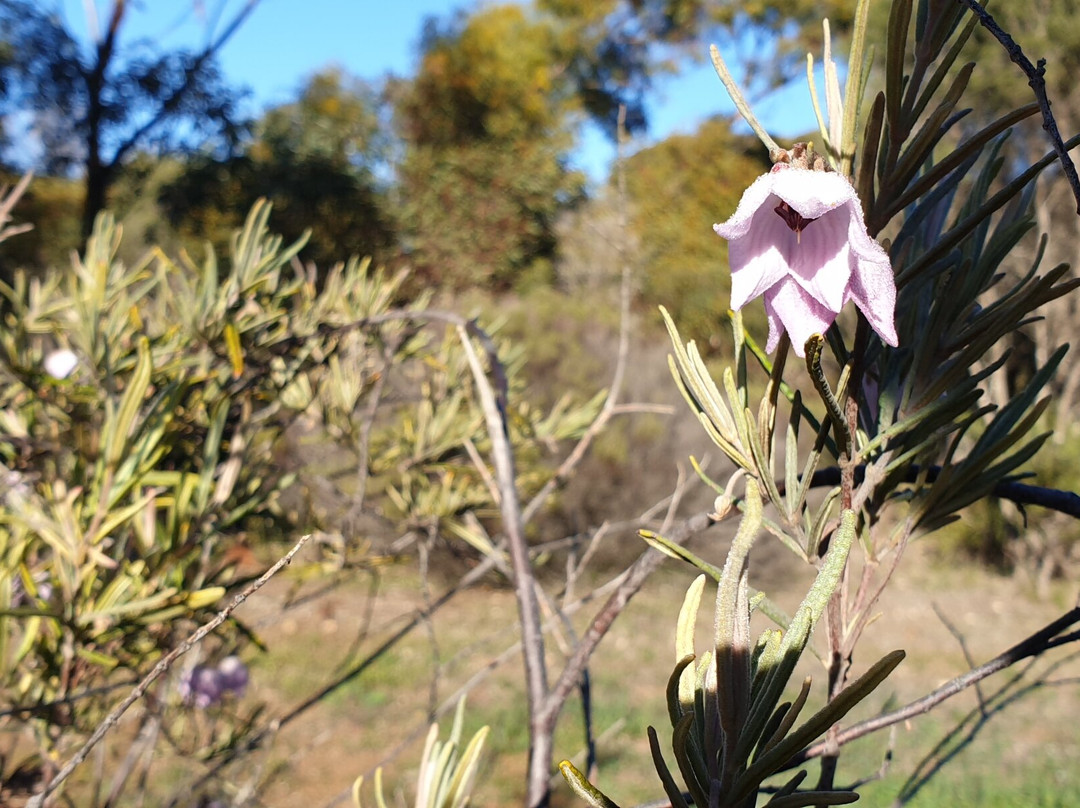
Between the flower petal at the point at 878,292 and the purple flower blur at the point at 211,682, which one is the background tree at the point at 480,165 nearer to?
the purple flower blur at the point at 211,682

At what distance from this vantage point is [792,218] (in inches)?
14.2

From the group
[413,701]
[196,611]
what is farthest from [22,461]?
[413,701]

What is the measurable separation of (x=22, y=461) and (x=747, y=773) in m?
0.87

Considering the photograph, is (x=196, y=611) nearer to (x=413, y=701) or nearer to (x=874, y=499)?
(x=874, y=499)

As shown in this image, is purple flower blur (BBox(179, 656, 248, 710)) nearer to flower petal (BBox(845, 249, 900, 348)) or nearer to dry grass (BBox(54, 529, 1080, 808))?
dry grass (BBox(54, 529, 1080, 808))

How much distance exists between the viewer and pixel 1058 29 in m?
6.14

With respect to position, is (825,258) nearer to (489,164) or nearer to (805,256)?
(805,256)

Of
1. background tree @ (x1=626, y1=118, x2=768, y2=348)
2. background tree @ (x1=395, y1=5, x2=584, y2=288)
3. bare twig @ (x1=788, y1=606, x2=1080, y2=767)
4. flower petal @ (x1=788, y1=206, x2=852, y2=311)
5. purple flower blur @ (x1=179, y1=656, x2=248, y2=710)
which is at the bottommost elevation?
bare twig @ (x1=788, y1=606, x2=1080, y2=767)

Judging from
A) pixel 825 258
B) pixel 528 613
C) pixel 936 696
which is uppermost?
pixel 825 258

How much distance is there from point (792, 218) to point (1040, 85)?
0.11 meters

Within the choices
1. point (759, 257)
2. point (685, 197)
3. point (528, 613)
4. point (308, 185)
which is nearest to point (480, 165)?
point (308, 185)

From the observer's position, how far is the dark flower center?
351mm

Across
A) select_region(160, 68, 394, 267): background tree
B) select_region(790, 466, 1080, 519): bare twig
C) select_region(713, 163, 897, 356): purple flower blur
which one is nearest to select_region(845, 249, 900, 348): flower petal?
select_region(713, 163, 897, 356): purple flower blur

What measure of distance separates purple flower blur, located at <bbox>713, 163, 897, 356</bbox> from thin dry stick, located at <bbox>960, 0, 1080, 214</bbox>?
74mm
